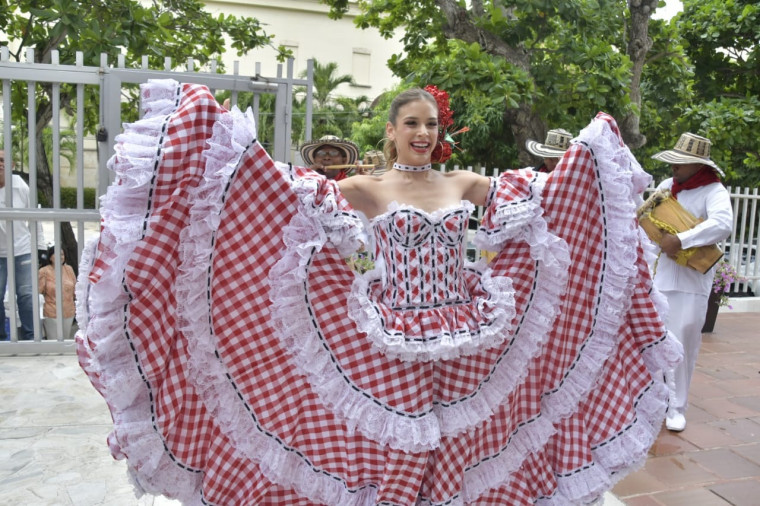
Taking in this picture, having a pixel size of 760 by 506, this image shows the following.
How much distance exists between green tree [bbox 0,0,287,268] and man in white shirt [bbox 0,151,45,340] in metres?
0.48

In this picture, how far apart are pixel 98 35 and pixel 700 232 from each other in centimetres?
545

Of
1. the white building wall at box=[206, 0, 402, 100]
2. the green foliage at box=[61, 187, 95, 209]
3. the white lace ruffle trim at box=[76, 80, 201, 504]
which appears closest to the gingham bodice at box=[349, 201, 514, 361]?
the white lace ruffle trim at box=[76, 80, 201, 504]

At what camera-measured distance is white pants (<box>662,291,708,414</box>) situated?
15.3 ft

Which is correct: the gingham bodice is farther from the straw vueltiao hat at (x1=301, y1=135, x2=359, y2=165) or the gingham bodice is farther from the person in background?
the person in background

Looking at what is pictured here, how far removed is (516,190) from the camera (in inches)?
115

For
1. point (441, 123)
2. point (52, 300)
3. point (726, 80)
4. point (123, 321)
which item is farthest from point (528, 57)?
point (726, 80)

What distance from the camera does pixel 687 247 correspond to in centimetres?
453

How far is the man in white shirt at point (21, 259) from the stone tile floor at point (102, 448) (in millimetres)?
435

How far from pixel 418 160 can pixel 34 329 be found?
459cm

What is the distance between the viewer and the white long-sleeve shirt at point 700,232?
178 inches

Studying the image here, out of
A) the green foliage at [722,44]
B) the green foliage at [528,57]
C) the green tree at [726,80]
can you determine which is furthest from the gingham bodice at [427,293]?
the green foliage at [722,44]

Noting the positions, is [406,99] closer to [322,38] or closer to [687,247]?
[687,247]

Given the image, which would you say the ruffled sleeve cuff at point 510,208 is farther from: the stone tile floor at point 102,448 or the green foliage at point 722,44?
the green foliage at point 722,44

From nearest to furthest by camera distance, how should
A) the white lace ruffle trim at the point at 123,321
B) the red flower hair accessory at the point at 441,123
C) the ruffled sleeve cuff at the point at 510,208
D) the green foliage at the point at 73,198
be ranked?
the white lace ruffle trim at the point at 123,321 → the ruffled sleeve cuff at the point at 510,208 → the red flower hair accessory at the point at 441,123 → the green foliage at the point at 73,198
